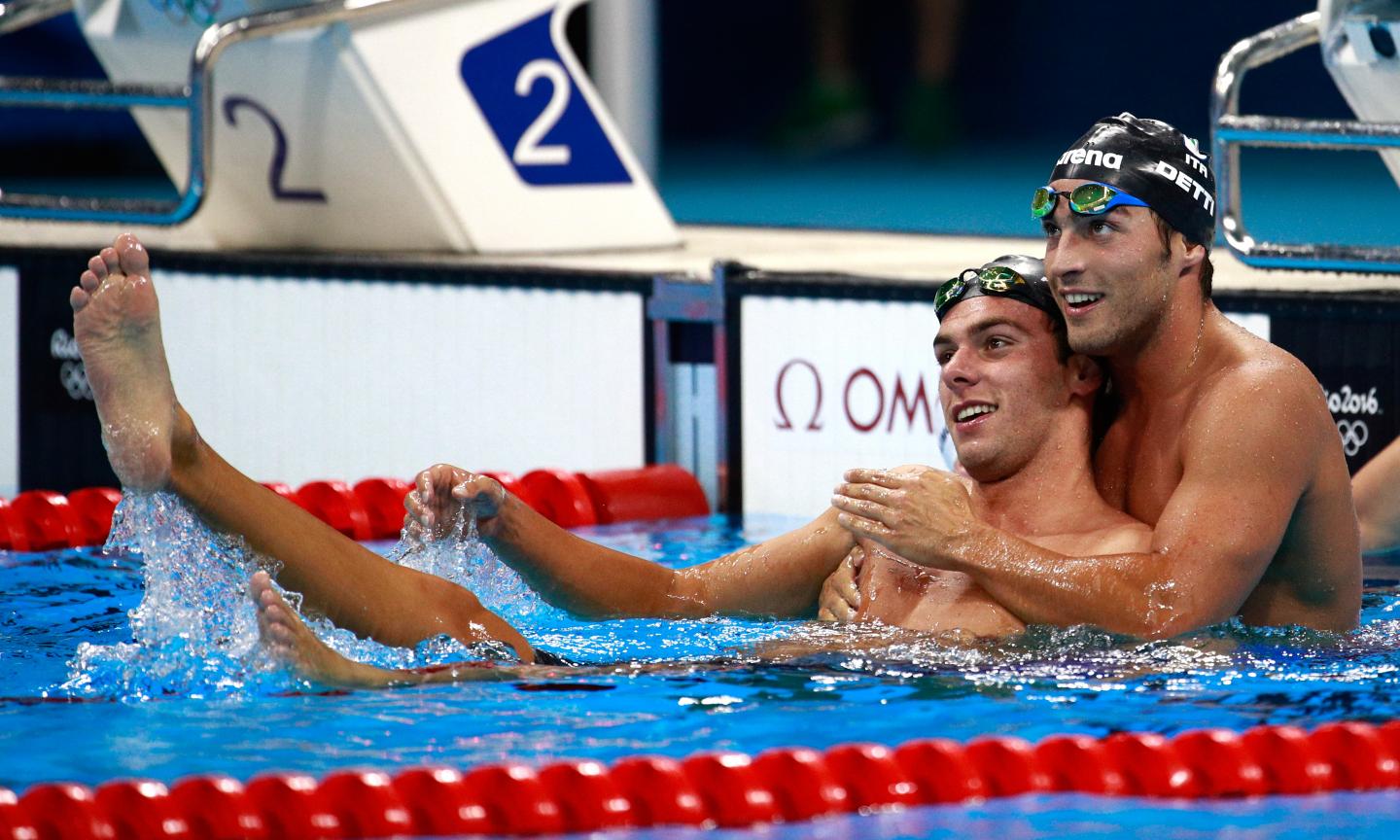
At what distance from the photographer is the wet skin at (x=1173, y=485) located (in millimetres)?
3285

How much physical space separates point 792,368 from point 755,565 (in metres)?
1.92

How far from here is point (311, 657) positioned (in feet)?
10.2

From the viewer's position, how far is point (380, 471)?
20.2 ft

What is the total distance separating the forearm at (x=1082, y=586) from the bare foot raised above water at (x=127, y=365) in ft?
3.91

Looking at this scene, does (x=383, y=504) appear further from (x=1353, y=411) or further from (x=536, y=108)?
(x=1353, y=411)

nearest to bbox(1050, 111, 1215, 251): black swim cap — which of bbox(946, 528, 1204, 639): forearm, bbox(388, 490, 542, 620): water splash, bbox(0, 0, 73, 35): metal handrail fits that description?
bbox(946, 528, 1204, 639): forearm

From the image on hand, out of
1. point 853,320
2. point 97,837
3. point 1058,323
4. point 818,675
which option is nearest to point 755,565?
point 818,675

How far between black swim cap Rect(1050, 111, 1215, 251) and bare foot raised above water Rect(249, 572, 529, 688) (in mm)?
1226

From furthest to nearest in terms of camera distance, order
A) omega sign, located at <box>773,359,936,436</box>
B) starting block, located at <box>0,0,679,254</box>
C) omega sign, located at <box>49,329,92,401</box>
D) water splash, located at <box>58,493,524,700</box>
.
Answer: omega sign, located at <box>49,329,92,401</box> → starting block, located at <box>0,0,679,254</box> → omega sign, located at <box>773,359,936,436</box> → water splash, located at <box>58,493,524,700</box>

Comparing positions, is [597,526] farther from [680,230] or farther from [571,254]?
[680,230]

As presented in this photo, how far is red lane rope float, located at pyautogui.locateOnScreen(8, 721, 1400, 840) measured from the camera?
2678 millimetres

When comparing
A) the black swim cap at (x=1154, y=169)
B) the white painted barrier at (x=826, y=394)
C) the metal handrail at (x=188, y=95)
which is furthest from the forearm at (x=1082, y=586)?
the metal handrail at (x=188, y=95)

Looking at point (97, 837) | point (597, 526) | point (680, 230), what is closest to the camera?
point (97, 837)

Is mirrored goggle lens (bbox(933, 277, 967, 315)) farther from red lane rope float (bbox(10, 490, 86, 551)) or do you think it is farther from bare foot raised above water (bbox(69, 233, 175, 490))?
red lane rope float (bbox(10, 490, 86, 551))
